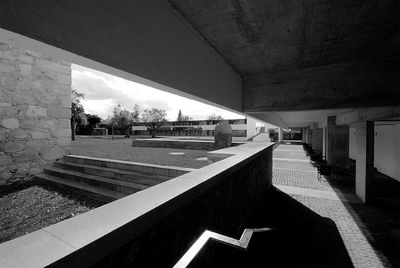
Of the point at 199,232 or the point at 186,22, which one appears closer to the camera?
the point at 186,22

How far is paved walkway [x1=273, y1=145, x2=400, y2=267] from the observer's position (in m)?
4.46

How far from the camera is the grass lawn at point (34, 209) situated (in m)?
3.88

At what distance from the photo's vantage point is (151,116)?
4991 centimetres

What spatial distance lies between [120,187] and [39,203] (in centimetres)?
205

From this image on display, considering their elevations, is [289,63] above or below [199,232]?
above

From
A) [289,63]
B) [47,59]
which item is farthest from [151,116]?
[289,63]

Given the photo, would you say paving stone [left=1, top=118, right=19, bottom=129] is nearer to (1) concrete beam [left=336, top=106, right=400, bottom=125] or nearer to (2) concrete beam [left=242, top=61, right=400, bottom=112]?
(2) concrete beam [left=242, top=61, right=400, bottom=112]

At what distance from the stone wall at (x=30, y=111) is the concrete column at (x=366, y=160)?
11.8 meters

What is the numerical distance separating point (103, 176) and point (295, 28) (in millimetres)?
6471

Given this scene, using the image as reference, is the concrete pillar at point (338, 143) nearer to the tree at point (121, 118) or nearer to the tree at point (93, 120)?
the tree at point (121, 118)

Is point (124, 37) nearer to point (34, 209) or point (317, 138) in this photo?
point (34, 209)

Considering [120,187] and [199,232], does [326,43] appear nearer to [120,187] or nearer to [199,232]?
[199,232]

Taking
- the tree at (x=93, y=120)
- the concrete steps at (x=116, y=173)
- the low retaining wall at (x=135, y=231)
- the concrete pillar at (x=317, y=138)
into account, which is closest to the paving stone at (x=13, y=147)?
the concrete steps at (x=116, y=173)

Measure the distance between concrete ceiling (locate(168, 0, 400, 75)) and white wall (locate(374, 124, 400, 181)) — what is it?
11.9 metres
